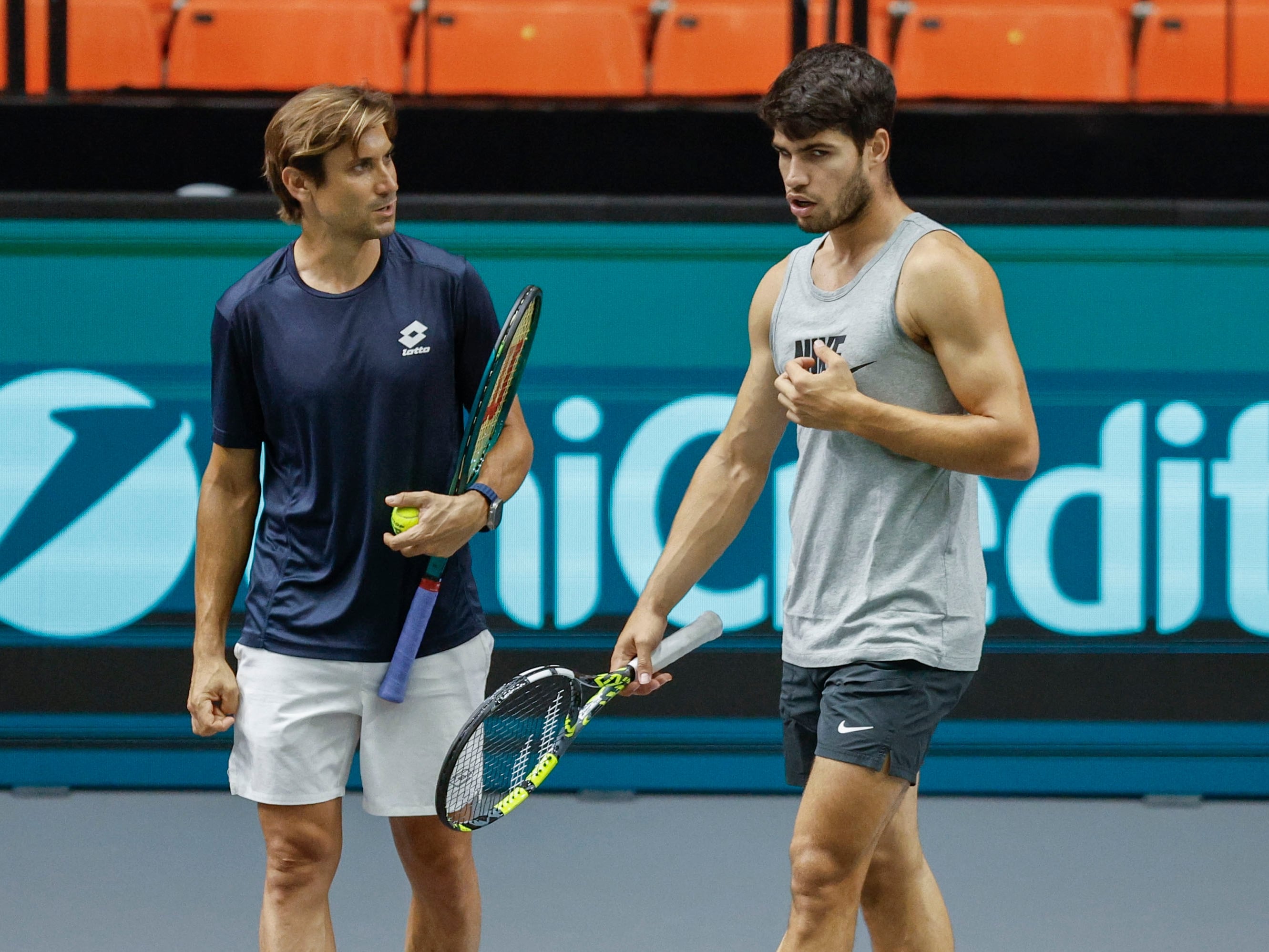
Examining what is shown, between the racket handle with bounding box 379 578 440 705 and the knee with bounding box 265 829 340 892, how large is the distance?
0.26 meters

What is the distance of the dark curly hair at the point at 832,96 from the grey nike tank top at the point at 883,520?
18 centimetres

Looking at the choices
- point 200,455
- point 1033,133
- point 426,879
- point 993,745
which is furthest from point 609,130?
point 426,879

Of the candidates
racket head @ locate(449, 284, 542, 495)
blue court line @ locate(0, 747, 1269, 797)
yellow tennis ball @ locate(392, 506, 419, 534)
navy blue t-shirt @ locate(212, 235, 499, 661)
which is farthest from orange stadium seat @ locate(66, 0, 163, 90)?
yellow tennis ball @ locate(392, 506, 419, 534)

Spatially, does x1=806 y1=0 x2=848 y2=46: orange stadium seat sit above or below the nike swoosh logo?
above

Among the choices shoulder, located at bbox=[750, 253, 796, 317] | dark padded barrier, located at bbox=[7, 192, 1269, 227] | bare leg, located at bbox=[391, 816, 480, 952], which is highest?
dark padded barrier, located at bbox=[7, 192, 1269, 227]

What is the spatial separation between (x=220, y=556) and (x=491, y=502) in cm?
46

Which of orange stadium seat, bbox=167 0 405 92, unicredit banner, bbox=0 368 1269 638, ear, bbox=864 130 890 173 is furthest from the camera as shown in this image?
orange stadium seat, bbox=167 0 405 92

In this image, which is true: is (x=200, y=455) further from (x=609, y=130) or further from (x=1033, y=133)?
(x=1033, y=133)

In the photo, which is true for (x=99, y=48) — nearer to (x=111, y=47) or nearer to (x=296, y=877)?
(x=111, y=47)

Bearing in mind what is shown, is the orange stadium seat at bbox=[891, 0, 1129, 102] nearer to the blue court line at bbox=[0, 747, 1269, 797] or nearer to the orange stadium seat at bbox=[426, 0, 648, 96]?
the orange stadium seat at bbox=[426, 0, 648, 96]

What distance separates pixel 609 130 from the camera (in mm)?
4184

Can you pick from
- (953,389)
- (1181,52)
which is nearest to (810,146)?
(953,389)

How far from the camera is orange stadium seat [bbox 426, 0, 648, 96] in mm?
4352

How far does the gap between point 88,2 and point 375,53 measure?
799 millimetres
